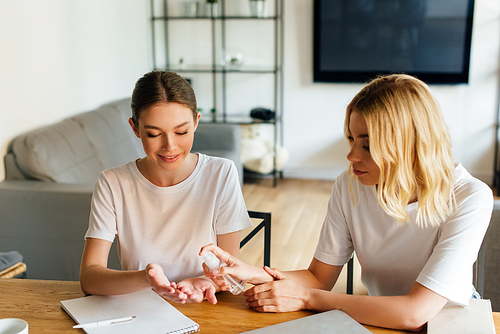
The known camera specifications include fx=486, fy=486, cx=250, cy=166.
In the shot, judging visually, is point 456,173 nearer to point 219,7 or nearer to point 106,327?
point 106,327

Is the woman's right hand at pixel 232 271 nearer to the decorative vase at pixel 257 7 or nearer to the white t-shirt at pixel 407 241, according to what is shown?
the white t-shirt at pixel 407 241

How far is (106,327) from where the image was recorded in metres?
0.92

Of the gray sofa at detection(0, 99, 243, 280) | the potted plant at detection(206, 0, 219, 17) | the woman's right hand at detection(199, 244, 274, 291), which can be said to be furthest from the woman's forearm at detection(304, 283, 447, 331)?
the potted plant at detection(206, 0, 219, 17)

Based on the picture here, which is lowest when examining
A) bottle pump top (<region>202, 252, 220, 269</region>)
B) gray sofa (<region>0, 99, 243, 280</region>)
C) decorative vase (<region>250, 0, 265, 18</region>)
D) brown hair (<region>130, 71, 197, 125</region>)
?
gray sofa (<region>0, 99, 243, 280</region>)

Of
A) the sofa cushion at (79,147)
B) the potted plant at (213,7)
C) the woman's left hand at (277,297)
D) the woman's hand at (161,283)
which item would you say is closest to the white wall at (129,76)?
the sofa cushion at (79,147)

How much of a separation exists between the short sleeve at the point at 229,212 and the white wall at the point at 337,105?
294 centimetres

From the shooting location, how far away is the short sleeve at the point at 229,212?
50.6 inches

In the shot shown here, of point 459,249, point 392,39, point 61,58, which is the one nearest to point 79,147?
point 61,58

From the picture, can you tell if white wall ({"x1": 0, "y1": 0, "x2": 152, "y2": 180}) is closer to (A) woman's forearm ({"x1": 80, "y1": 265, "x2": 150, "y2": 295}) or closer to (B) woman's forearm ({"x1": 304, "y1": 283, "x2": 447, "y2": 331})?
(A) woman's forearm ({"x1": 80, "y1": 265, "x2": 150, "y2": 295})

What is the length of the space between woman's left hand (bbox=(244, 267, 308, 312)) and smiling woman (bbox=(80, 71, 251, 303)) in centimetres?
28

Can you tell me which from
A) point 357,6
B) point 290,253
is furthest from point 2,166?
Result: point 357,6

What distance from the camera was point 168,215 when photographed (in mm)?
1271

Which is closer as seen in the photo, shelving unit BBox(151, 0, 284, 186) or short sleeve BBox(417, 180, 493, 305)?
short sleeve BBox(417, 180, 493, 305)

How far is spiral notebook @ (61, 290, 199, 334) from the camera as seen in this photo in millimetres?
914
